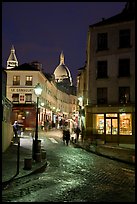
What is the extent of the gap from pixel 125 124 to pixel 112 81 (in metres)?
4.94

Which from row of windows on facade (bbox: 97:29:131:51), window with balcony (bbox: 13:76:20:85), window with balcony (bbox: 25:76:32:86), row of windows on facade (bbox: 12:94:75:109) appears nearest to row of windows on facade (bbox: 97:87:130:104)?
row of windows on facade (bbox: 97:29:131:51)

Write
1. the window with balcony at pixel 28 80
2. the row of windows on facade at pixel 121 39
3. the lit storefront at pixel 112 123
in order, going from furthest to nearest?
the window with balcony at pixel 28 80
the row of windows on facade at pixel 121 39
the lit storefront at pixel 112 123

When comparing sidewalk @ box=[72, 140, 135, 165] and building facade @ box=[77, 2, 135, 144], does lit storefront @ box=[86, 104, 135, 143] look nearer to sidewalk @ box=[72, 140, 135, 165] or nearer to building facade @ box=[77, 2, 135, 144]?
building facade @ box=[77, 2, 135, 144]

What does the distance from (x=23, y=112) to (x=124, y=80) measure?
27.7m

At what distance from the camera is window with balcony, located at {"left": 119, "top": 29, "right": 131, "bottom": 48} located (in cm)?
3519

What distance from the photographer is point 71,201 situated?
8789 millimetres

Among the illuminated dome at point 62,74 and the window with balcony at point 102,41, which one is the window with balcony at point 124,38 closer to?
the window with balcony at point 102,41

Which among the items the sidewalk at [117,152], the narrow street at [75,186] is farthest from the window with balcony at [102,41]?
the narrow street at [75,186]

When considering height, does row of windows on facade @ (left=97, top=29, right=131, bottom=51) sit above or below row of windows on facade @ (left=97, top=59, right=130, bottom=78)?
above

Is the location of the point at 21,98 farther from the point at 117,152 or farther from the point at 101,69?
the point at 117,152

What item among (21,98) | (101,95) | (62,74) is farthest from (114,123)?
(62,74)

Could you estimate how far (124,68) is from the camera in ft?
116

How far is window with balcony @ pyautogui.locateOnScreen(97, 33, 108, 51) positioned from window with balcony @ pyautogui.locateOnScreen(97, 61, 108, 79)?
62.8 inches

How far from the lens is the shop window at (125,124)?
112ft
